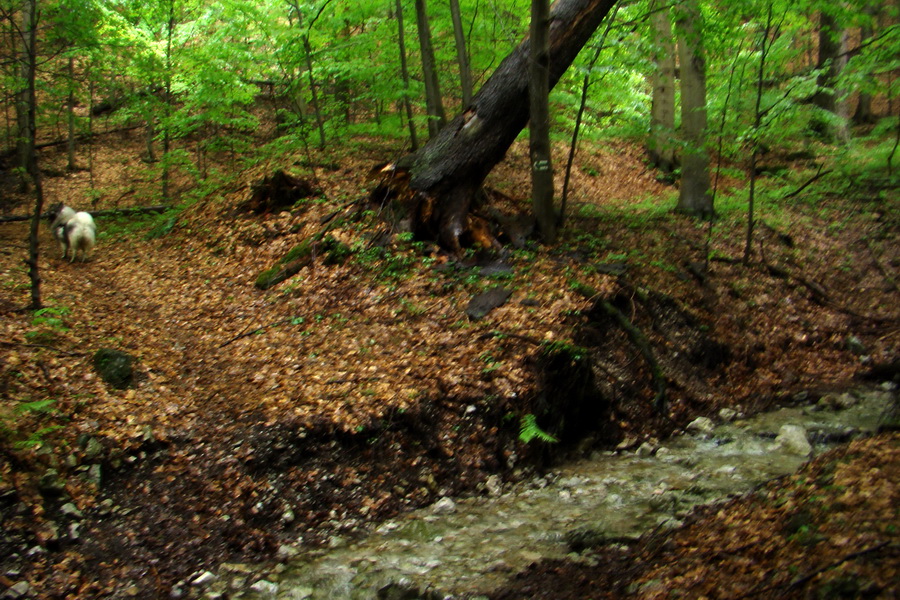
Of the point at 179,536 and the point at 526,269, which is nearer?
the point at 179,536

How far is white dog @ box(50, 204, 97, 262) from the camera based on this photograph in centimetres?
1024

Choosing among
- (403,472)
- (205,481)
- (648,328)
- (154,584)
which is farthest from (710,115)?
(154,584)

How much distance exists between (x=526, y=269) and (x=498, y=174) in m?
5.08

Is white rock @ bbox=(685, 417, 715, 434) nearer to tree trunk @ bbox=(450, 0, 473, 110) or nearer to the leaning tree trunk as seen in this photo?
the leaning tree trunk

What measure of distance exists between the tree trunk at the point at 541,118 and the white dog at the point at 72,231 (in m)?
8.59

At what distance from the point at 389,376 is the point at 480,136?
4.83 meters

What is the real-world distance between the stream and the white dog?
347 inches

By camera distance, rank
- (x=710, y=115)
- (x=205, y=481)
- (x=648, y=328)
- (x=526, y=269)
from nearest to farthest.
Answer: (x=205, y=481), (x=648, y=328), (x=526, y=269), (x=710, y=115)

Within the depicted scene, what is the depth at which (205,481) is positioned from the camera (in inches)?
186

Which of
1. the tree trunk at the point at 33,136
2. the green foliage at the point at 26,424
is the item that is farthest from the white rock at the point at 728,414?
the tree trunk at the point at 33,136

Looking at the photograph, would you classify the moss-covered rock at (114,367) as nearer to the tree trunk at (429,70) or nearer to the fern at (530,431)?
the fern at (530,431)

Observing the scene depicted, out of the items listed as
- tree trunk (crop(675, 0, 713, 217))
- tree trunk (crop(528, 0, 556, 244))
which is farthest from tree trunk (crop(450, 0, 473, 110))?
tree trunk (crop(675, 0, 713, 217))

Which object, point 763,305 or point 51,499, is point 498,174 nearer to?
point 763,305

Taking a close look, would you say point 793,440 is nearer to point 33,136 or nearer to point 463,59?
point 463,59
